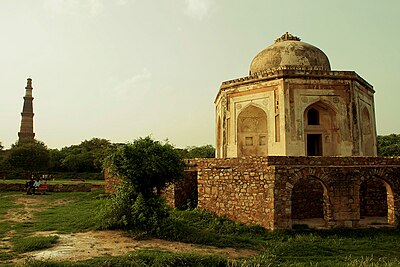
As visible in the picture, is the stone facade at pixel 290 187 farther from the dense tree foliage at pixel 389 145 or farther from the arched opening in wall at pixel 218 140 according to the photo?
the dense tree foliage at pixel 389 145

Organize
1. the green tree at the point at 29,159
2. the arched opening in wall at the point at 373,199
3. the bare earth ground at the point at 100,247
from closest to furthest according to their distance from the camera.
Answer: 1. the bare earth ground at the point at 100,247
2. the arched opening in wall at the point at 373,199
3. the green tree at the point at 29,159

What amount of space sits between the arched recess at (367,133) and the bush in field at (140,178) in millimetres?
9683

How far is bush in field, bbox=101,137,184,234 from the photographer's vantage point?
30.2 feet

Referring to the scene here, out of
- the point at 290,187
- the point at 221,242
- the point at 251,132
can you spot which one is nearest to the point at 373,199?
the point at 290,187

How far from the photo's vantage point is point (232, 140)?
15297 mm

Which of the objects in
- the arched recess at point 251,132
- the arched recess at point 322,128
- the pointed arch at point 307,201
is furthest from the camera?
the arched recess at point 251,132

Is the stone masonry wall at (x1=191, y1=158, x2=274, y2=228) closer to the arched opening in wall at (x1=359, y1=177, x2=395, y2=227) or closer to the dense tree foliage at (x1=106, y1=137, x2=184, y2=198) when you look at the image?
the dense tree foliage at (x1=106, y1=137, x2=184, y2=198)

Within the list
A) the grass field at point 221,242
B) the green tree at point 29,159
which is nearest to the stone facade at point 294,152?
the grass field at point 221,242

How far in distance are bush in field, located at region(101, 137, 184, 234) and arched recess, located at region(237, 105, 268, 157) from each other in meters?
5.74

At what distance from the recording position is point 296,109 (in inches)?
543

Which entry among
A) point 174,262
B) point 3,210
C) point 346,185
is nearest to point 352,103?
point 346,185

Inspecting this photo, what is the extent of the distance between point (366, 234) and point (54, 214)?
978 centimetres

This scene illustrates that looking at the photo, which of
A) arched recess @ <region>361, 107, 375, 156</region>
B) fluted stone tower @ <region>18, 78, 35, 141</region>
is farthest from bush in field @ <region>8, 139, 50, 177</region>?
arched recess @ <region>361, 107, 375, 156</region>

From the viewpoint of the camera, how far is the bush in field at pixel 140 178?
9219mm
